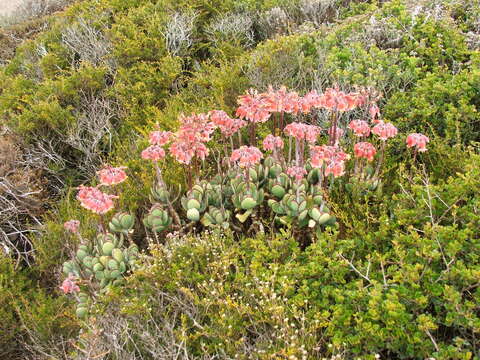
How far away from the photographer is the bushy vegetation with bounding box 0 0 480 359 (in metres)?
2.21

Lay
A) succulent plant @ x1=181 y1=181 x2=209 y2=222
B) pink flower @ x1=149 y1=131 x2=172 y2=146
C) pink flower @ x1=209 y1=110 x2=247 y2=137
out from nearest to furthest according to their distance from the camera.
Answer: pink flower @ x1=149 y1=131 x2=172 y2=146 < succulent plant @ x1=181 y1=181 x2=209 y2=222 < pink flower @ x1=209 y1=110 x2=247 y2=137

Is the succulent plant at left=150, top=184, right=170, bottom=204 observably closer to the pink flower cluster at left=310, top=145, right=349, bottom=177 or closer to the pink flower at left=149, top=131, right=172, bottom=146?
the pink flower at left=149, top=131, right=172, bottom=146

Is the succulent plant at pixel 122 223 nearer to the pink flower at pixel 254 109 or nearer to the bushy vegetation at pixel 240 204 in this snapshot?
the bushy vegetation at pixel 240 204

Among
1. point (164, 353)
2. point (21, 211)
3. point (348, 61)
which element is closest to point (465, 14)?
point (348, 61)

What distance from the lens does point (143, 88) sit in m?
5.31

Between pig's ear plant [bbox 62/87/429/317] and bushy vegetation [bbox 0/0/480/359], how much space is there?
0.11 ft

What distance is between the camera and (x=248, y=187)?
9.60ft

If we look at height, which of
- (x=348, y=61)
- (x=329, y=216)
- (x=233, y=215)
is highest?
(x=348, y=61)

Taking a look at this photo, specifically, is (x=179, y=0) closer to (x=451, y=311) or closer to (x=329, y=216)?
(x=329, y=216)

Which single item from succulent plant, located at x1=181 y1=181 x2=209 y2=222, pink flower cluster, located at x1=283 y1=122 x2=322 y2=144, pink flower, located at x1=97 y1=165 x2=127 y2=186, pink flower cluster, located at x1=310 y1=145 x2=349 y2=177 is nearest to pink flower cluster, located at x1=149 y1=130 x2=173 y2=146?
pink flower, located at x1=97 y1=165 x2=127 y2=186

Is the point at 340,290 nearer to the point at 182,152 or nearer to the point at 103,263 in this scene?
the point at 182,152

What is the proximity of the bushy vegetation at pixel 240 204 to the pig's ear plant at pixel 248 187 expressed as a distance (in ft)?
0.11

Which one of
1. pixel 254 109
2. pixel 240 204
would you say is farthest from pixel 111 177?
pixel 254 109

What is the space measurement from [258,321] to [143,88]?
12.7 ft
